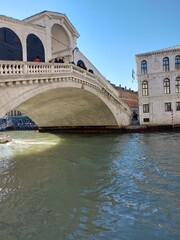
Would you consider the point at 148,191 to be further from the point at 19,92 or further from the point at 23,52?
the point at 23,52

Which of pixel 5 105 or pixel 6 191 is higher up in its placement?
pixel 5 105

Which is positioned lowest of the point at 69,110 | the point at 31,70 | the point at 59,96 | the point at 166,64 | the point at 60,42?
the point at 69,110

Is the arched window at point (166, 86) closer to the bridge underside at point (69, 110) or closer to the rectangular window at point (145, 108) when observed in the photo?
the rectangular window at point (145, 108)

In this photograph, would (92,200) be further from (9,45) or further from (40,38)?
(40,38)

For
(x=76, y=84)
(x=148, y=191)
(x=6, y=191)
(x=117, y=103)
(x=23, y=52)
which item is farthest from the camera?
(x=117, y=103)

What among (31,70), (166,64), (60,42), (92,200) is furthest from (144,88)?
(92,200)

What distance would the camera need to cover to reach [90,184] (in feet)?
18.6

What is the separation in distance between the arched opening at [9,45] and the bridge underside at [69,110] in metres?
3.27

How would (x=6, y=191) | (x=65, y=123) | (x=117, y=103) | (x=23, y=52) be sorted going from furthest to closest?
1. (x=65, y=123)
2. (x=117, y=103)
3. (x=23, y=52)
4. (x=6, y=191)

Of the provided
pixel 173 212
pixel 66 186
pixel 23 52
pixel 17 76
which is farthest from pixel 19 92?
pixel 173 212

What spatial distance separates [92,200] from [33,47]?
9437 millimetres

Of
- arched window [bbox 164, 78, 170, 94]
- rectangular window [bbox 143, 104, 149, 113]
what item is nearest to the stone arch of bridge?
rectangular window [bbox 143, 104, 149, 113]

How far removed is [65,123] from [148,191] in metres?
16.9

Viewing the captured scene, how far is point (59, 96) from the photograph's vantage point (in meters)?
14.4
